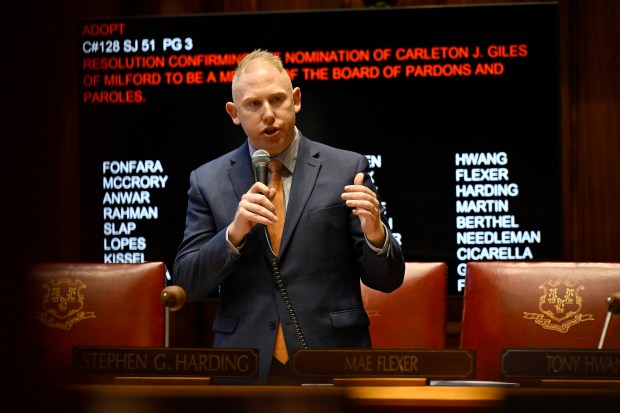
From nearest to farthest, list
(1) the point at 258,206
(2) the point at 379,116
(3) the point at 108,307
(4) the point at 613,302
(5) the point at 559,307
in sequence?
(4) the point at 613,302
(1) the point at 258,206
(5) the point at 559,307
(3) the point at 108,307
(2) the point at 379,116

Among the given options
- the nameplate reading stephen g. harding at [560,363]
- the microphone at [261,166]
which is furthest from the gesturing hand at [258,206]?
the nameplate reading stephen g. harding at [560,363]

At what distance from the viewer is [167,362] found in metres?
1.31

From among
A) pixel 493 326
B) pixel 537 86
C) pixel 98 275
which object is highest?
pixel 537 86

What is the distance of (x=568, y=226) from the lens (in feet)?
11.9

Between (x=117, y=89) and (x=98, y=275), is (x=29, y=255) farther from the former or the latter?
(x=117, y=89)

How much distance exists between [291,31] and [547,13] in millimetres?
1140

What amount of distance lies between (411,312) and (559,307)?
16.4 inches

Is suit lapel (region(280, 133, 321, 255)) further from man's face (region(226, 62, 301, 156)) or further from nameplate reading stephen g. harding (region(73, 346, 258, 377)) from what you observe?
nameplate reading stephen g. harding (region(73, 346, 258, 377))

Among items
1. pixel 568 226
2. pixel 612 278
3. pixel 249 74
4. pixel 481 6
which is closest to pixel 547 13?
pixel 481 6

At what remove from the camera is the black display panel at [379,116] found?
3455 mm

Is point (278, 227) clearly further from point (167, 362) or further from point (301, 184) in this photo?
point (167, 362)

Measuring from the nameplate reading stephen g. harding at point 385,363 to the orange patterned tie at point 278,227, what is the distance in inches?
27.2

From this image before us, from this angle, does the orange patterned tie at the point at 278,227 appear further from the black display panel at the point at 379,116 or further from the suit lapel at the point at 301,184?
the black display panel at the point at 379,116

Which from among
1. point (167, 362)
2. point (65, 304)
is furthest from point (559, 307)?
point (65, 304)
